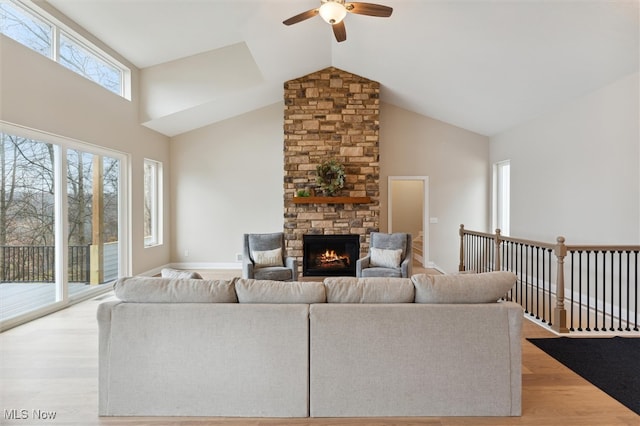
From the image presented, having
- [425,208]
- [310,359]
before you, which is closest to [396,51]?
[425,208]

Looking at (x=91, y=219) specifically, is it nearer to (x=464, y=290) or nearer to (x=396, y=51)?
(x=464, y=290)

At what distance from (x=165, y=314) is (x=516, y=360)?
2141mm

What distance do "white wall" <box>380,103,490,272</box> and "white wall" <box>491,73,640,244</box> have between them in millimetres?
996

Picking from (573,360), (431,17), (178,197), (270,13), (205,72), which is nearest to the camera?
(573,360)

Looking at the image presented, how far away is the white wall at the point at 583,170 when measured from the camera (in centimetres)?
376

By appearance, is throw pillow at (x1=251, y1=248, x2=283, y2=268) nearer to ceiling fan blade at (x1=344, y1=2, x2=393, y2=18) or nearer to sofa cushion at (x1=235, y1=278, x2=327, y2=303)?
sofa cushion at (x1=235, y1=278, x2=327, y2=303)

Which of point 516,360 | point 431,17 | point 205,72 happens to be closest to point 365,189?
point 431,17

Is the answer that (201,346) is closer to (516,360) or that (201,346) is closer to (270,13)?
(516,360)

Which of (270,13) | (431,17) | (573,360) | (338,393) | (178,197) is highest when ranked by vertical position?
(270,13)

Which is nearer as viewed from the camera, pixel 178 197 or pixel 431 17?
pixel 431 17

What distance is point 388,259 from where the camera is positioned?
4.67m

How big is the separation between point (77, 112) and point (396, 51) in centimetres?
447

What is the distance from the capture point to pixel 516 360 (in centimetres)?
196

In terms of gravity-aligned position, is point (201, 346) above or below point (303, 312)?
below
